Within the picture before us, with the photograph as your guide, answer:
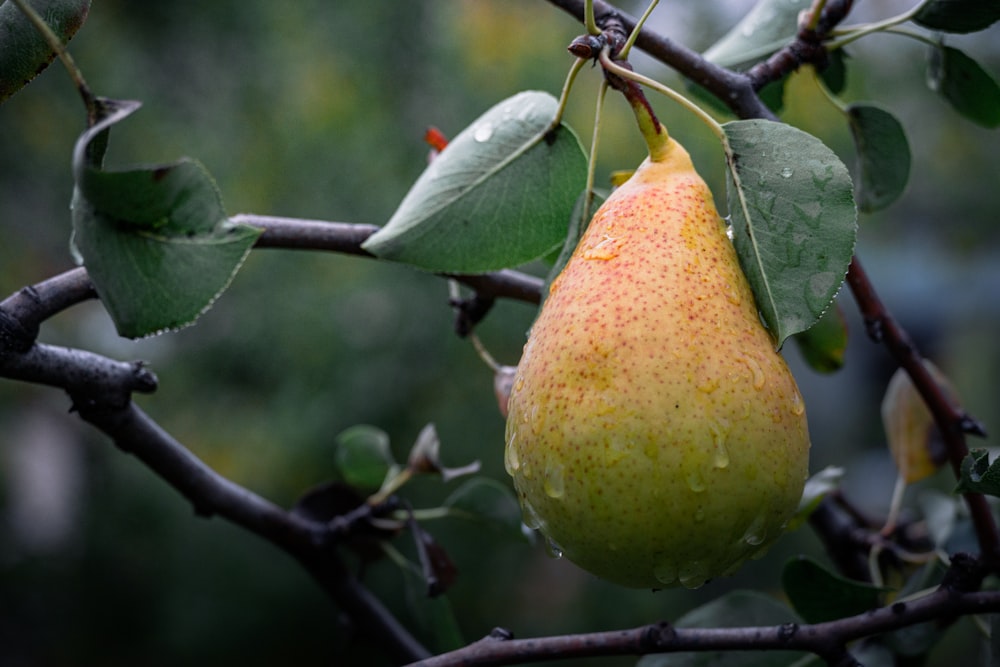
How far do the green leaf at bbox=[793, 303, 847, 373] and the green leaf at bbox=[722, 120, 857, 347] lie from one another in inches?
8.3

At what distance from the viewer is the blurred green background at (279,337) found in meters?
1.98

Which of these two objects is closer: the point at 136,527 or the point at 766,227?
the point at 766,227

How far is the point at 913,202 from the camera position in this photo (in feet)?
14.3

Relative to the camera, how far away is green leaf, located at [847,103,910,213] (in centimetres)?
67

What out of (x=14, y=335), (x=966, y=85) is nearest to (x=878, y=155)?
(x=966, y=85)

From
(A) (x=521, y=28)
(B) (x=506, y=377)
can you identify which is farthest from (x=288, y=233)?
(A) (x=521, y=28)

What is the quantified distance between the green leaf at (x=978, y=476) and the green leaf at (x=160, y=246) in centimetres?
37

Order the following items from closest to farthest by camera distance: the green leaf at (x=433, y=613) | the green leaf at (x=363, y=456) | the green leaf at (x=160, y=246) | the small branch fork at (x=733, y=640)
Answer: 1. the green leaf at (x=160, y=246)
2. the small branch fork at (x=733, y=640)
3. the green leaf at (x=433, y=613)
4. the green leaf at (x=363, y=456)

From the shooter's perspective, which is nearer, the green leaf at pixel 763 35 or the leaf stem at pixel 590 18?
the leaf stem at pixel 590 18

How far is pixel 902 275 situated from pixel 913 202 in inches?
20.7

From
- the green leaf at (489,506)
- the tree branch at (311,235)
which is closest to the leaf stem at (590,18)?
the tree branch at (311,235)

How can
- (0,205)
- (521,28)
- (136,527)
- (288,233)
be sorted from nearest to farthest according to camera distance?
(288,233), (136,527), (0,205), (521,28)

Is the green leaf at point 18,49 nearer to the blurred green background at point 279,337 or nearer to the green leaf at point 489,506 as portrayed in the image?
the green leaf at point 489,506

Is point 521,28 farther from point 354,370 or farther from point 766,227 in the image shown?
point 766,227
